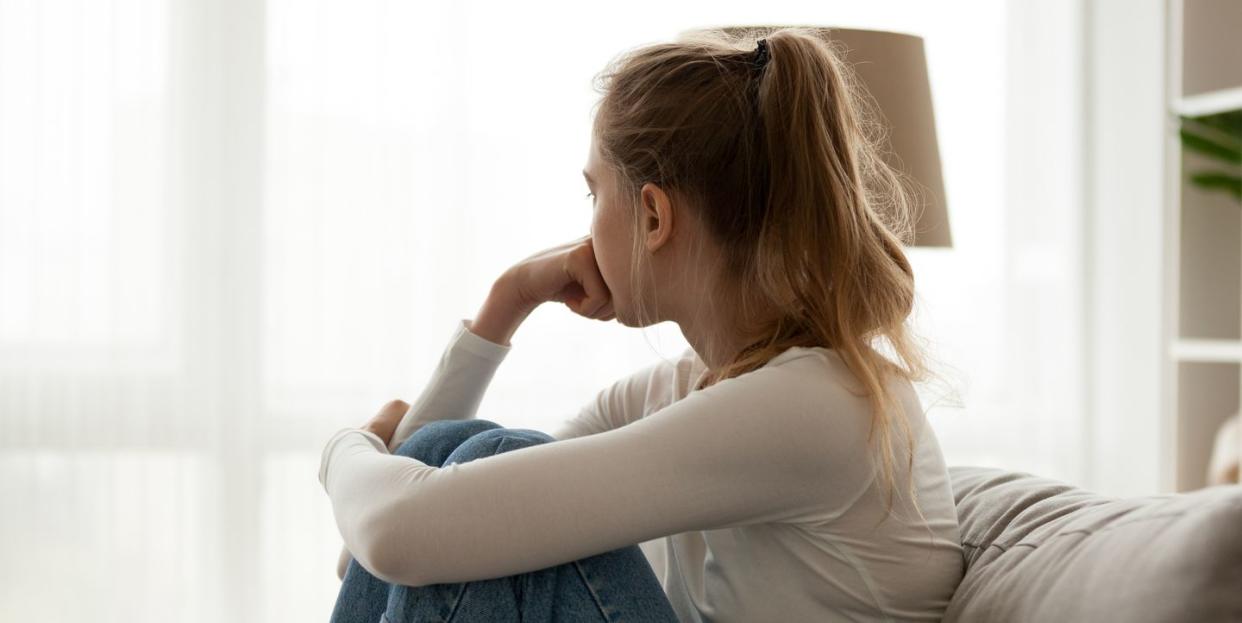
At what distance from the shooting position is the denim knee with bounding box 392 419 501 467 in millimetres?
1158

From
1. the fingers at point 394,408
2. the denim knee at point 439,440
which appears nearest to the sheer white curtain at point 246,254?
the fingers at point 394,408

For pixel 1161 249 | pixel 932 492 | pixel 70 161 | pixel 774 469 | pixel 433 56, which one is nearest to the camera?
pixel 774 469

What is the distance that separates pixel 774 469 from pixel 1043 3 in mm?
2456

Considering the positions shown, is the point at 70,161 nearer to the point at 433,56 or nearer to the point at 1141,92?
the point at 433,56

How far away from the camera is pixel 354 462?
1133 millimetres

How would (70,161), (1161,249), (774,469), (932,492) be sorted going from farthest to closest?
(1161,249) < (70,161) < (932,492) < (774,469)

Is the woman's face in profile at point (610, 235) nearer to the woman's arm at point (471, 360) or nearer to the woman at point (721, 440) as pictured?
the woman at point (721, 440)

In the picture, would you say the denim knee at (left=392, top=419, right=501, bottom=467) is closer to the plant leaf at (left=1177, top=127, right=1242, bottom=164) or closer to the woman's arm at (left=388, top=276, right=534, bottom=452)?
the woman's arm at (left=388, top=276, right=534, bottom=452)

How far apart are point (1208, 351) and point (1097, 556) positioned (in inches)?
76.9

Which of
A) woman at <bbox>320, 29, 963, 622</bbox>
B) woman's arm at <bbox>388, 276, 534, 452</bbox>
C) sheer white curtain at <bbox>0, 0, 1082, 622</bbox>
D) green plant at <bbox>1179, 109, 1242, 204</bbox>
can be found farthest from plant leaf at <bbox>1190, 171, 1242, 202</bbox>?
woman's arm at <bbox>388, 276, 534, 452</bbox>

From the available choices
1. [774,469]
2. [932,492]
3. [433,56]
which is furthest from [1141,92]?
[774,469]

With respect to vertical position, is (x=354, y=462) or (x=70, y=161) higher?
(x=70, y=161)

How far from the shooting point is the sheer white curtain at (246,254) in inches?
92.6

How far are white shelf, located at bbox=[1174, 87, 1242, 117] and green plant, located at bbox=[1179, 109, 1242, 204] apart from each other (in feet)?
0.07
